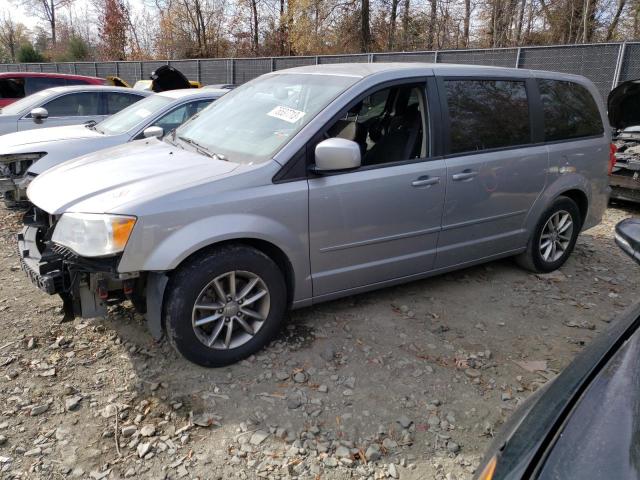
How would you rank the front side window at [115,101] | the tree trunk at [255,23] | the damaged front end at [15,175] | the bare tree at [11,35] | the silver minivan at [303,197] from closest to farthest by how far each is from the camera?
the silver minivan at [303,197]
the damaged front end at [15,175]
the front side window at [115,101]
the tree trunk at [255,23]
the bare tree at [11,35]

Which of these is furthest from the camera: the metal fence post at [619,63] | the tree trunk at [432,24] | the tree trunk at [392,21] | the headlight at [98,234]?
the tree trunk at [392,21]

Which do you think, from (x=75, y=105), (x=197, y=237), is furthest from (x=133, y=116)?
(x=197, y=237)

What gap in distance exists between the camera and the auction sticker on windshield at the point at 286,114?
3.34 meters

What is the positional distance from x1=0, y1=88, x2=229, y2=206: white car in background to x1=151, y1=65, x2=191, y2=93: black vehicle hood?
485 centimetres

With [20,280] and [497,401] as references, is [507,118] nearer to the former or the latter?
[497,401]

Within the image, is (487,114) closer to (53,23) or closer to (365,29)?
(365,29)

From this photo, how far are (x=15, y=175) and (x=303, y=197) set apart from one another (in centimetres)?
377

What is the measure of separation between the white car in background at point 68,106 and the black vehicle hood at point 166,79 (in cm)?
321

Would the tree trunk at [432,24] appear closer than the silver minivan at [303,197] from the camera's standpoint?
No

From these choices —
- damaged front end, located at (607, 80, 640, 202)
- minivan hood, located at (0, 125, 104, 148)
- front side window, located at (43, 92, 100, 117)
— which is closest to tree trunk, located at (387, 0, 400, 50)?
damaged front end, located at (607, 80, 640, 202)

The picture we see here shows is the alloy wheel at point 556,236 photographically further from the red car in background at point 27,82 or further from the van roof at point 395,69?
the red car in background at point 27,82

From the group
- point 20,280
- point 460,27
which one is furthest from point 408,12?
point 20,280

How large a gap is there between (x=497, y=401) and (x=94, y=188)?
267 centimetres

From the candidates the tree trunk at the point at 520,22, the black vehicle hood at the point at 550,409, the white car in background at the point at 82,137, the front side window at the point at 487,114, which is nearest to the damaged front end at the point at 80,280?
the white car in background at the point at 82,137
